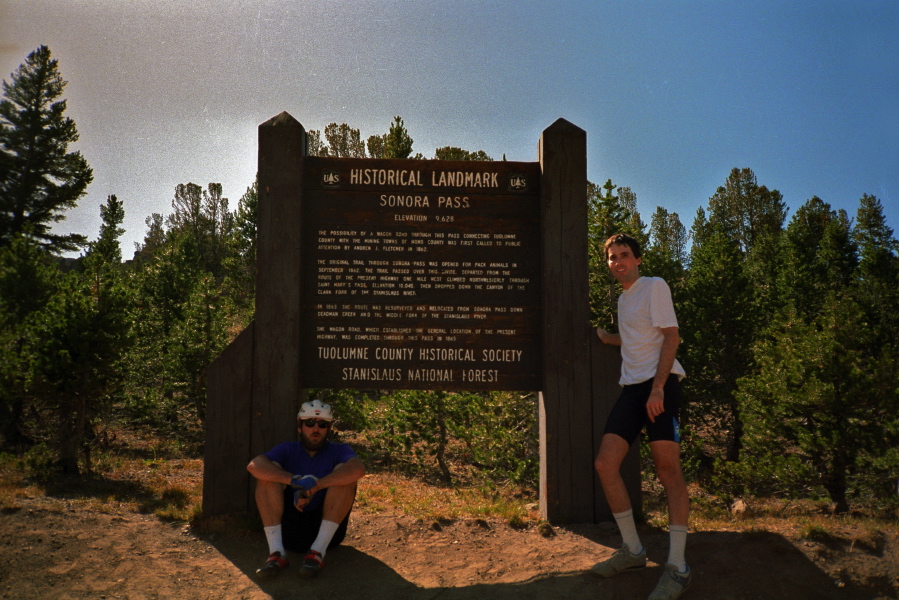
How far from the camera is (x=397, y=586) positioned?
402 cm

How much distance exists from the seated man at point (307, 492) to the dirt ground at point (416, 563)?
6.3 inches

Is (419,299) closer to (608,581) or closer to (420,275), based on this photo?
(420,275)

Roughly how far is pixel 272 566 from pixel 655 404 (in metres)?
2.83

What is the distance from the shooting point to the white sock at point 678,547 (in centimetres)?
364

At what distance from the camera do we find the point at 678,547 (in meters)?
3.66

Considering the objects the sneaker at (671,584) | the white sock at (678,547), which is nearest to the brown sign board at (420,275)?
the white sock at (678,547)

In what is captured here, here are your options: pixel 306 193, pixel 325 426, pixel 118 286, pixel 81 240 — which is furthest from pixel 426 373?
pixel 118 286

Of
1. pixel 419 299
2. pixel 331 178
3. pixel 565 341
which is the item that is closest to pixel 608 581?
pixel 565 341

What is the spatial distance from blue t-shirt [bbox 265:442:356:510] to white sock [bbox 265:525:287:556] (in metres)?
0.27

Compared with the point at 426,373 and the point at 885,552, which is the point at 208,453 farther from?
the point at 885,552

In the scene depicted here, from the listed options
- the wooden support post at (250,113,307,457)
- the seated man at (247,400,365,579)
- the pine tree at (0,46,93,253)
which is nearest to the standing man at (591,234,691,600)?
the seated man at (247,400,365,579)

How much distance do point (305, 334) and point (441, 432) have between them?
363 inches

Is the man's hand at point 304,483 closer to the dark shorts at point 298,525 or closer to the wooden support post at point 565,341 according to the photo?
the dark shorts at point 298,525

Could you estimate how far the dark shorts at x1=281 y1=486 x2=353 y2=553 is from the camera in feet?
14.3
